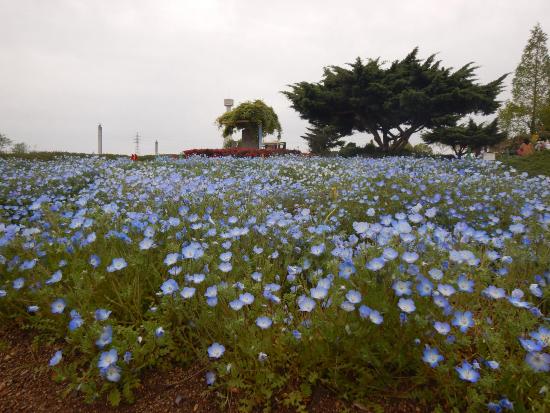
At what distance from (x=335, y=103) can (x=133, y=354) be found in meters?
19.3

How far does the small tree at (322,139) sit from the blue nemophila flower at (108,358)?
19522mm

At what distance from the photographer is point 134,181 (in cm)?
517

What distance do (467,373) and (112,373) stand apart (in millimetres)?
1468

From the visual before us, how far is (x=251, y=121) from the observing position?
2145 centimetres

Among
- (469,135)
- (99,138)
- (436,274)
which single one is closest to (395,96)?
(469,135)

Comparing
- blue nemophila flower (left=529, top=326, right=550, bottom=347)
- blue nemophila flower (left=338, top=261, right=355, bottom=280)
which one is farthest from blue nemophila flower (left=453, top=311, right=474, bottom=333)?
blue nemophila flower (left=338, top=261, right=355, bottom=280)

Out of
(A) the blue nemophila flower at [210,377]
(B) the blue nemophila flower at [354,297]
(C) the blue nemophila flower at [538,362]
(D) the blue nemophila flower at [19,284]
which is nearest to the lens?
(C) the blue nemophila flower at [538,362]

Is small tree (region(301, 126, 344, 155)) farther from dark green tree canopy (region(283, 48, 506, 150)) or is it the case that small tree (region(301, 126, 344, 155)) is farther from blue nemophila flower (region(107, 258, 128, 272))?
blue nemophila flower (region(107, 258, 128, 272))

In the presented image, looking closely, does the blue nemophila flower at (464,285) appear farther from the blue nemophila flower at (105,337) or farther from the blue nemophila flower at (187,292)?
the blue nemophila flower at (105,337)

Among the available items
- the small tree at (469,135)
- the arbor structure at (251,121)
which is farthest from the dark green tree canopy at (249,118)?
the small tree at (469,135)

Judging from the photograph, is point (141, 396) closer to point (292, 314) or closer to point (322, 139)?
point (292, 314)

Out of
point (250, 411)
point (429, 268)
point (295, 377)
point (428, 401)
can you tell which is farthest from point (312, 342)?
point (429, 268)

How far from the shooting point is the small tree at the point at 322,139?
823 inches

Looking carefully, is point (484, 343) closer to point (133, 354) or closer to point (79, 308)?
point (133, 354)
